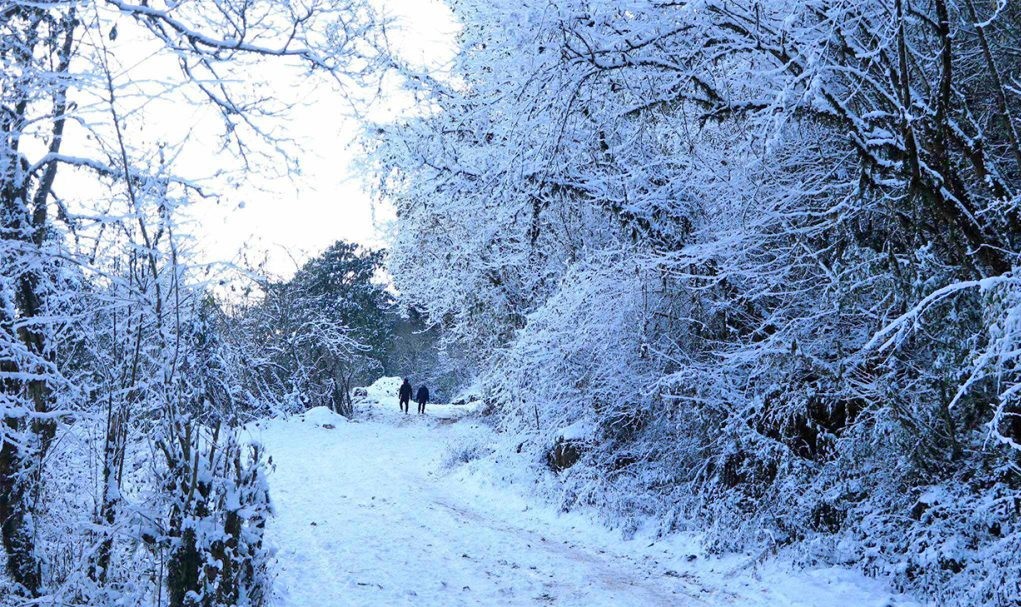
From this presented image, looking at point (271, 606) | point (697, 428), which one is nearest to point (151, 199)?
point (271, 606)

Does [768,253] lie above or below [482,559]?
Result: above

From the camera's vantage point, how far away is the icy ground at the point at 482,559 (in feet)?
21.9

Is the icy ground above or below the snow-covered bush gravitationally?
below

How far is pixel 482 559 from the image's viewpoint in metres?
8.33

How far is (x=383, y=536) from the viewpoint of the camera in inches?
371

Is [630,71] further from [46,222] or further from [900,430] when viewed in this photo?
[46,222]

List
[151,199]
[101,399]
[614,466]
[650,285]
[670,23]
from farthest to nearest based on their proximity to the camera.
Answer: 1. [614,466]
2. [650,285]
3. [670,23]
4. [101,399]
5. [151,199]

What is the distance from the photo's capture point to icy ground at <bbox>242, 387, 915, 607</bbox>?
Answer: 667 centimetres

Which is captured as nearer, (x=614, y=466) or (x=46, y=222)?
(x=46, y=222)

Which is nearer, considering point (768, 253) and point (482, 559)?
point (768, 253)

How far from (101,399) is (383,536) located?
501 cm

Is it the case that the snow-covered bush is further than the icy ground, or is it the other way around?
the icy ground

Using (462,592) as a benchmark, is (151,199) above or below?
above

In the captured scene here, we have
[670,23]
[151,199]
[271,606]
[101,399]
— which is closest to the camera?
[151,199]
